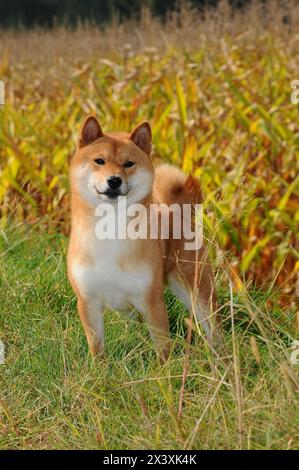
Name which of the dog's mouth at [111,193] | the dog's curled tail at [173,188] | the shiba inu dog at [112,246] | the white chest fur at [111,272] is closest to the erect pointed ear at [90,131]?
the shiba inu dog at [112,246]

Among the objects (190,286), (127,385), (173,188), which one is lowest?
(127,385)

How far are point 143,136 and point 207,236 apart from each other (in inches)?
29.9

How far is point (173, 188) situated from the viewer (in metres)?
3.95

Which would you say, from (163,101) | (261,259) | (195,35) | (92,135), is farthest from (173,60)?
(92,135)

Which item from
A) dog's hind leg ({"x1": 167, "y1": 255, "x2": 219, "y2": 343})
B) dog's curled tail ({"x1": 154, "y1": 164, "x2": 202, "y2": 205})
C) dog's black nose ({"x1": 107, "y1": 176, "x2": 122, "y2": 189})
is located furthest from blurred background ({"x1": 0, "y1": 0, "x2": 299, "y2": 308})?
dog's black nose ({"x1": 107, "y1": 176, "x2": 122, "y2": 189})

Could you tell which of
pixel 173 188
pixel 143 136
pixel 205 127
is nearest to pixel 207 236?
pixel 173 188

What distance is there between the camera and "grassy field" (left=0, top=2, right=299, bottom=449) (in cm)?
300

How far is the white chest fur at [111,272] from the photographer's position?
11.4 ft

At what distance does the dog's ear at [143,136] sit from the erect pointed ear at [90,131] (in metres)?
0.13

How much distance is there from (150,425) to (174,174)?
137 cm

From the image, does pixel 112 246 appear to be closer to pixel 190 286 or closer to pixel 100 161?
pixel 100 161

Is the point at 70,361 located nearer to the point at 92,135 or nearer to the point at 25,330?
the point at 25,330

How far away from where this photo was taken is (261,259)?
505cm

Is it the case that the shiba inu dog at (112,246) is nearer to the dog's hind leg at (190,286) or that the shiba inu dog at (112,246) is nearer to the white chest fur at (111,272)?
the white chest fur at (111,272)
